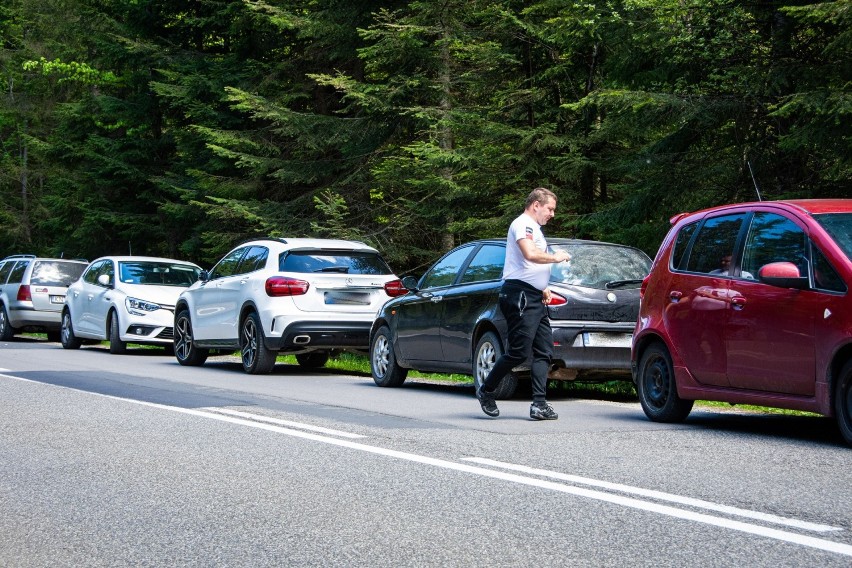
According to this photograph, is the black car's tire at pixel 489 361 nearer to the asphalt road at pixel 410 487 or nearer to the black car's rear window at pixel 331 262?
the asphalt road at pixel 410 487

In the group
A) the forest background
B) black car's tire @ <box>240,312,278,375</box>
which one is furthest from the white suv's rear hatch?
the forest background

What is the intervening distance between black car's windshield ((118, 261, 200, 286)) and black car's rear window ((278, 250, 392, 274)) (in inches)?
Answer: 264

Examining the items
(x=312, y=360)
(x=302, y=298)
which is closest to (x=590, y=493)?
(x=302, y=298)

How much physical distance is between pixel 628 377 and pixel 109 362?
9886 mm

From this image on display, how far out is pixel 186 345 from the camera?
62.3 ft

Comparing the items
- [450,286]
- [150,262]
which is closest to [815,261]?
[450,286]

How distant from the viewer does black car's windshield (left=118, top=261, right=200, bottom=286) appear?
22719mm

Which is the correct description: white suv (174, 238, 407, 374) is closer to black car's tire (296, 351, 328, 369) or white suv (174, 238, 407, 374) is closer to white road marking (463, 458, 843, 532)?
black car's tire (296, 351, 328, 369)

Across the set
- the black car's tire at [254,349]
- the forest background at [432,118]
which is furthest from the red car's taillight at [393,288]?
the forest background at [432,118]

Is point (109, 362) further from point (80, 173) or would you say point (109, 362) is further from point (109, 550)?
point (80, 173)

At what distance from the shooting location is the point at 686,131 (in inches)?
683

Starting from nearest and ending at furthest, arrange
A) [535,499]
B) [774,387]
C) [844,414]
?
[535,499], [844,414], [774,387]

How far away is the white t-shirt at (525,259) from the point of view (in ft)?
33.7

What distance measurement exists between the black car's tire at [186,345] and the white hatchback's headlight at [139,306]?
2.62 m
